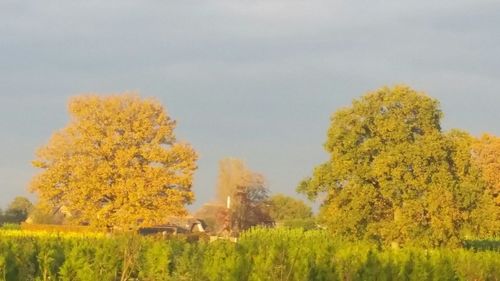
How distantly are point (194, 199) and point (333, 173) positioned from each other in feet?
63.5

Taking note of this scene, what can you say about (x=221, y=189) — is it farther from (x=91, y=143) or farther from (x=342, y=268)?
(x=342, y=268)

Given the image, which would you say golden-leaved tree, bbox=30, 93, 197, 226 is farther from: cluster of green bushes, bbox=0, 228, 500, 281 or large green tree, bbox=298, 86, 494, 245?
cluster of green bushes, bbox=0, 228, 500, 281

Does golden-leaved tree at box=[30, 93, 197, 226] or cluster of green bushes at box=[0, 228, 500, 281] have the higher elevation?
golden-leaved tree at box=[30, 93, 197, 226]

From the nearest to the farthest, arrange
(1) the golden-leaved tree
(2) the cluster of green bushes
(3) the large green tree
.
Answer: (2) the cluster of green bushes < (3) the large green tree < (1) the golden-leaved tree

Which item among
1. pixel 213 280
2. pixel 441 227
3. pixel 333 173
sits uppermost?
pixel 333 173

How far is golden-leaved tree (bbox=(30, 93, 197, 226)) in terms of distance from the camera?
56312 millimetres

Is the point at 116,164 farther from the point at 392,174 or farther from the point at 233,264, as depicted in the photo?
the point at 233,264

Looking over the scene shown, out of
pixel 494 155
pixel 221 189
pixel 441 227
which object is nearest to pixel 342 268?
pixel 441 227

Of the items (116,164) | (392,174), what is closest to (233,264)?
(392,174)

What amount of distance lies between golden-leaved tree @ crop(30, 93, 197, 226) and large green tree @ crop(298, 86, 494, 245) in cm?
1775

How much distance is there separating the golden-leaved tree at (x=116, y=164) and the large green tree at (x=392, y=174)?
17.8 metres

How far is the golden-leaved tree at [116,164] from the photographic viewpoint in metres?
56.3

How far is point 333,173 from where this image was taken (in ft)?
131

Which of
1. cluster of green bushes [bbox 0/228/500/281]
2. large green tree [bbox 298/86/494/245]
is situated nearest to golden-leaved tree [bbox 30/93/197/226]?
large green tree [bbox 298/86/494/245]
